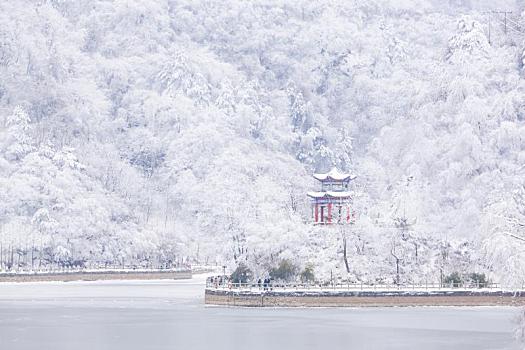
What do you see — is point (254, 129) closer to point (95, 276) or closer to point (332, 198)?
point (95, 276)

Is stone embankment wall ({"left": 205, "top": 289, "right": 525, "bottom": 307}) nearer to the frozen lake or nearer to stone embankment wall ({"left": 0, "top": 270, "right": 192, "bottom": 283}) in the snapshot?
the frozen lake

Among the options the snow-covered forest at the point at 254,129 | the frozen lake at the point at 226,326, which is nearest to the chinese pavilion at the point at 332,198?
the snow-covered forest at the point at 254,129

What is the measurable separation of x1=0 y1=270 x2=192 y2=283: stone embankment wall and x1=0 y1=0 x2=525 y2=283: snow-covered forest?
3353 mm

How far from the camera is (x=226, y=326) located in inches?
2493

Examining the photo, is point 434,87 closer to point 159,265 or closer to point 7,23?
point 159,265

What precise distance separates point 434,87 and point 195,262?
3689cm

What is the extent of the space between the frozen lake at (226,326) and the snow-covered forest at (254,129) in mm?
7189

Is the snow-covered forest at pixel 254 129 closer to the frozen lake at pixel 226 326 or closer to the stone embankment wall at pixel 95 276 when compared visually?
the stone embankment wall at pixel 95 276

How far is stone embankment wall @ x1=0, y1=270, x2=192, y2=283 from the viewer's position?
109625 millimetres

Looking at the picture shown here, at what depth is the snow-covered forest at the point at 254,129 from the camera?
300ft

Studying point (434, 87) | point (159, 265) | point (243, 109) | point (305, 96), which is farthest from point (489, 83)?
point (305, 96)

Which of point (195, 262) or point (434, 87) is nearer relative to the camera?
point (434, 87)

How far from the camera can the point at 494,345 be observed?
174 ft

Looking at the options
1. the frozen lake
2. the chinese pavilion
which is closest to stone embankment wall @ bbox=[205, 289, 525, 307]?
the frozen lake
